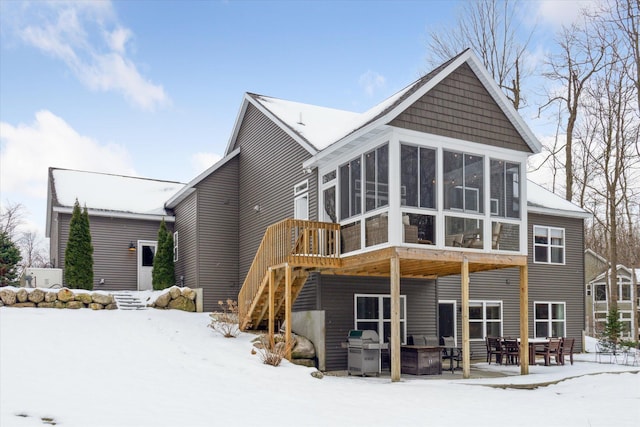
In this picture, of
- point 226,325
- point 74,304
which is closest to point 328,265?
point 226,325

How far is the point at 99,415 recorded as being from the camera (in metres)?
8.95

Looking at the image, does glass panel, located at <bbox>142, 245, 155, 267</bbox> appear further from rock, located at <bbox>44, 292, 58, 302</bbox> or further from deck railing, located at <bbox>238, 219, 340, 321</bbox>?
deck railing, located at <bbox>238, 219, 340, 321</bbox>

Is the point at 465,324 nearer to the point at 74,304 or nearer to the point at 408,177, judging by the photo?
the point at 408,177

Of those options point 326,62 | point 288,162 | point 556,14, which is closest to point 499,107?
point 288,162

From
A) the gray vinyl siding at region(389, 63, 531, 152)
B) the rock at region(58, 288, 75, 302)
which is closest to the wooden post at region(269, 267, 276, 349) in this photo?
the gray vinyl siding at region(389, 63, 531, 152)

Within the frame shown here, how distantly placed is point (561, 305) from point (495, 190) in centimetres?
918

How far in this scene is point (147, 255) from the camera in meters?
23.4

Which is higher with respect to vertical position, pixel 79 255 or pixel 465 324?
pixel 79 255

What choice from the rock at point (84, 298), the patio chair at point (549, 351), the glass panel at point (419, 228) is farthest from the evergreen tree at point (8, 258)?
the patio chair at point (549, 351)

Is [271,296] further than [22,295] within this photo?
No

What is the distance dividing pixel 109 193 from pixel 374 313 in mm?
13043

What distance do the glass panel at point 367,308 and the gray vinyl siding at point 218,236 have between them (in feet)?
18.9

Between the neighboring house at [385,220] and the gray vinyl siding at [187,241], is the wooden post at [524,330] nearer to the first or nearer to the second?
the neighboring house at [385,220]

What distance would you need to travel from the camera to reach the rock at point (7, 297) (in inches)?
666
